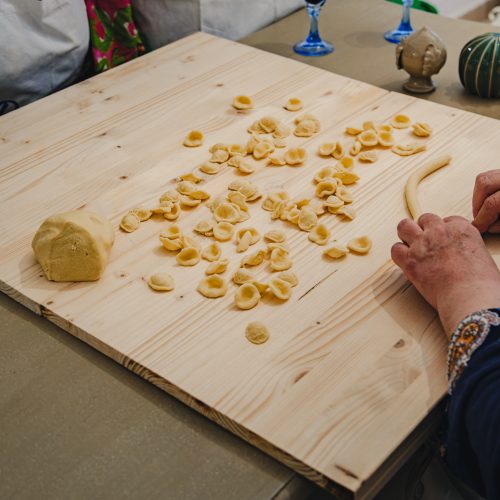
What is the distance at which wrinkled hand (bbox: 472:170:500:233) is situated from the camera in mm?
1074

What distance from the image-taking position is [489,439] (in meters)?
0.79

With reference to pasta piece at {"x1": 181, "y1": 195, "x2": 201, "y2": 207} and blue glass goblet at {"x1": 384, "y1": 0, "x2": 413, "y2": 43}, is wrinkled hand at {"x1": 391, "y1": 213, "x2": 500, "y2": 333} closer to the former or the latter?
pasta piece at {"x1": 181, "y1": 195, "x2": 201, "y2": 207}

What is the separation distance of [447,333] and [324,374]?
168 millimetres

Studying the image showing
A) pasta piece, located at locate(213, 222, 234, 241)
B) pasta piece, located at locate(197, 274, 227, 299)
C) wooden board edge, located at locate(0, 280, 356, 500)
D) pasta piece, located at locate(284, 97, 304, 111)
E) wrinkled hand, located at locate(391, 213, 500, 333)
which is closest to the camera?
wooden board edge, located at locate(0, 280, 356, 500)

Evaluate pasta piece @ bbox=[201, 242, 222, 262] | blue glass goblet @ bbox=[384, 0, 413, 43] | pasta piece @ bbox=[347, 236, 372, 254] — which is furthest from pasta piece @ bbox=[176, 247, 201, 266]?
blue glass goblet @ bbox=[384, 0, 413, 43]

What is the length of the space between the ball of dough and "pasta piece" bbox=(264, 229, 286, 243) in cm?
24

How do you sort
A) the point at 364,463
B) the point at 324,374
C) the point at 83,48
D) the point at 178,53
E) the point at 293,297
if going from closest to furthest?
the point at 364,463 → the point at 324,374 → the point at 293,297 → the point at 178,53 → the point at 83,48

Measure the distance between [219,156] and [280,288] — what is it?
0.38 m

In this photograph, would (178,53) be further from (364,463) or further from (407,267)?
(364,463)

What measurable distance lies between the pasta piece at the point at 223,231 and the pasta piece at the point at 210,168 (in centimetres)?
16

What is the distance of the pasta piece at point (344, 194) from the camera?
3.88ft

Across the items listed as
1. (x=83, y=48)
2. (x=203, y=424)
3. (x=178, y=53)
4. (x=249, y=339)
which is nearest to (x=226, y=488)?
(x=203, y=424)

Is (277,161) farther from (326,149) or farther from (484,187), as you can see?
(484,187)

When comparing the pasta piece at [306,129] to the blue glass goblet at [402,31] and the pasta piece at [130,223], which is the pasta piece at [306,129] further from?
the blue glass goblet at [402,31]
